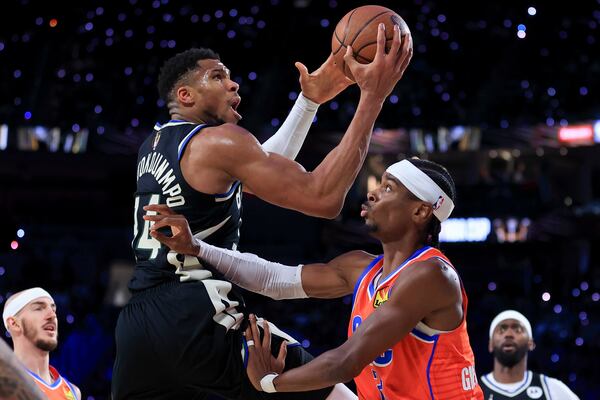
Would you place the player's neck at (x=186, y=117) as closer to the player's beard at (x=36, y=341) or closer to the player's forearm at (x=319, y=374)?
the player's forearm at (x=319, y=374)

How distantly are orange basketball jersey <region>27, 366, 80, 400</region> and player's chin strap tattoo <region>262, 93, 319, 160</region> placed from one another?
2.53 metres

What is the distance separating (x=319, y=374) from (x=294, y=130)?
1.25 meters

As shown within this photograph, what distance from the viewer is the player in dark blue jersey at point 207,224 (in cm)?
330

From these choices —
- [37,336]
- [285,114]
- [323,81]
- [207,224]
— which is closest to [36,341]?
[37,336]

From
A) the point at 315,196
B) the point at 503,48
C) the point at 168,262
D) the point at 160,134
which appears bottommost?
the point at 168,262

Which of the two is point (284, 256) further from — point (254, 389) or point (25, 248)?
point (254, 389)

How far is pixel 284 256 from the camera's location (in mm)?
15805

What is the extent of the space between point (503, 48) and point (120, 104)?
7.35 metres

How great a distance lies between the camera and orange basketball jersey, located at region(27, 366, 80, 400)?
18.4 ft

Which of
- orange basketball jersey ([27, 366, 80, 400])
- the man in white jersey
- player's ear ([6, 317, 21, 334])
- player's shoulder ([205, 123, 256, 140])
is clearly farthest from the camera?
the man in white jersey

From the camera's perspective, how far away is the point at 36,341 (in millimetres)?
5703

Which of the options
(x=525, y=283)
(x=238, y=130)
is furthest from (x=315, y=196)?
(x=525, y=283)

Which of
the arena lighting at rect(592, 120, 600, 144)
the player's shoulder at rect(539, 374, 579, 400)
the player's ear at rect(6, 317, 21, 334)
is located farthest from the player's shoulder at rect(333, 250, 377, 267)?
the arena lighting at rect(592, 120, 600, 144)

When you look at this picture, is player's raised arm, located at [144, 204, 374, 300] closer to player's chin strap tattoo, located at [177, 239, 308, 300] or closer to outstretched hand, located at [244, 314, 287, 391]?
player's chin strap tattoo, located at [177, 239, 308, 300]
